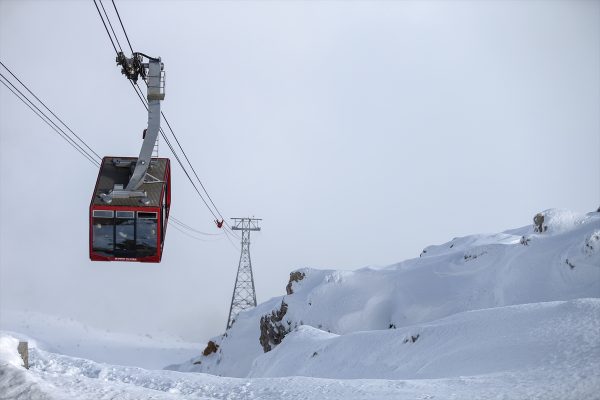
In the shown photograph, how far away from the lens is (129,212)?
819 inches

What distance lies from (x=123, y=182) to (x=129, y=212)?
1.04 m

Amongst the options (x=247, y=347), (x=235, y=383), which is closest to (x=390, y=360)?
(x=235, y=383)

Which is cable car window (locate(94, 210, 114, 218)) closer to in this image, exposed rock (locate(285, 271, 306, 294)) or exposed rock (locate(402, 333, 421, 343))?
exposed rock (locate(402, 333, 421, 343))

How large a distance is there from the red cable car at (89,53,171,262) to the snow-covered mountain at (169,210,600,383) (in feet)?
24.7

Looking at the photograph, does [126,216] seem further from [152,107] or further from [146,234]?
[152,107]

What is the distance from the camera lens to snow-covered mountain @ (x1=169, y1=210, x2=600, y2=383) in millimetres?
17172

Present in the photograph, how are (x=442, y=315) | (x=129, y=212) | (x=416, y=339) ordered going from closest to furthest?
(x=129, y=212)
(x=416, y=339)
(x=442, y=315)

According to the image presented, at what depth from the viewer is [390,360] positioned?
21.9m

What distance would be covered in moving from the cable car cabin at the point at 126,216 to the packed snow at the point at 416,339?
3413 millimetres

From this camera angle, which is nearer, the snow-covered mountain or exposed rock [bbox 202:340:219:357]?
the snow-covered mountain

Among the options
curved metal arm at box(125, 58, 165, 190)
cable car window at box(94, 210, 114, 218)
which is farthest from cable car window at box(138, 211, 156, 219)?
curved metal arm at box(125, 58, 165, 190)

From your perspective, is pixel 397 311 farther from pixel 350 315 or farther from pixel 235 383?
pixel 235 383

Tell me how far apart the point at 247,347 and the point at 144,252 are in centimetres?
2523

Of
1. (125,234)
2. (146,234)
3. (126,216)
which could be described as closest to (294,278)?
(146,234)
